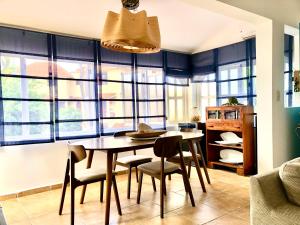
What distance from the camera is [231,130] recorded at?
3.84 metres

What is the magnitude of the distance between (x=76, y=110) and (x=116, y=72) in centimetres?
91

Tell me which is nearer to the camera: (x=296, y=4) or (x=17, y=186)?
(x=17, y=186)

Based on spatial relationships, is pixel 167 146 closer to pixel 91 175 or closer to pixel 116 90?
pixel 91 175

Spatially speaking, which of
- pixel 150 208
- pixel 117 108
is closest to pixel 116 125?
pixel 117 108

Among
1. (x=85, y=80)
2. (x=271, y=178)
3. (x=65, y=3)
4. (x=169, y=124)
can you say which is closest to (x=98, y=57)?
(x=85, y=80)

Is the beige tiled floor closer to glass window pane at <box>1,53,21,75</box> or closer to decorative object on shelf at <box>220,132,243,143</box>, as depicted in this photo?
decorative object on shelf at <box>220,132,243,143</box>

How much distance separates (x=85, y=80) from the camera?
367 cm

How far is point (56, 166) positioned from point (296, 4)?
13.1ft

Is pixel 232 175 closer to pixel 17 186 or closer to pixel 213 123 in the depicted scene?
pixel 213 123

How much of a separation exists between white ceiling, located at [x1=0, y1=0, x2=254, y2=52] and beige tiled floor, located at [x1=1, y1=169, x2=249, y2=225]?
2.17 meters

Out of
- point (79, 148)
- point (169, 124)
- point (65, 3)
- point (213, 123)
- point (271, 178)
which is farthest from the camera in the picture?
point (169, 124)

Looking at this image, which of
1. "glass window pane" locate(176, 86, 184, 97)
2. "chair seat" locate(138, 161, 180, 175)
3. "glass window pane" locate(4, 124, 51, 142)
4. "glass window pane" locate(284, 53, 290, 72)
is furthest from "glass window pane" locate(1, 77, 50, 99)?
"glass window pane" locate(284, 53, 290, 72)

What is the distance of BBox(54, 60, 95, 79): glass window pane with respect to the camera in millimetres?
3469

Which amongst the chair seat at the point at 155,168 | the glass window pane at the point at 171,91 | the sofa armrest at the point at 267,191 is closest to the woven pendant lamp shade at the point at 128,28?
the chair seat at the point at 155,168
